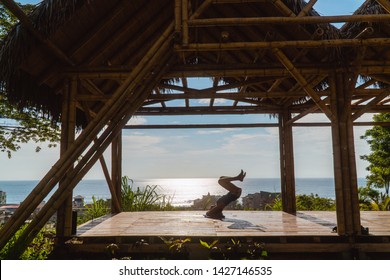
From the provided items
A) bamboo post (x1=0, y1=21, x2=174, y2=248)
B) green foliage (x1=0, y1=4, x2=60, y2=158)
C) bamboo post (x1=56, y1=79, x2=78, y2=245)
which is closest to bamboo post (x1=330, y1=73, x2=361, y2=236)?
bamboo post (x1=0, y1=21, x2=174, y2=248)

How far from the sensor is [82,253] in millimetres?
4414

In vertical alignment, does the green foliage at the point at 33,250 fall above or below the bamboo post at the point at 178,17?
below

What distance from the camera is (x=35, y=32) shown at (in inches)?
163

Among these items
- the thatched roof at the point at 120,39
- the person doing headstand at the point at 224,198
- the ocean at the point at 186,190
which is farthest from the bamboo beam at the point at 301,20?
the ocean at the point at 186,190

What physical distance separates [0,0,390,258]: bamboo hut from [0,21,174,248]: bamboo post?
13mm

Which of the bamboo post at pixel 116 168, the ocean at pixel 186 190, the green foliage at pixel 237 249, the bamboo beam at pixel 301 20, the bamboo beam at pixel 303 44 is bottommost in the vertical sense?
the ocean at pixel 186 190

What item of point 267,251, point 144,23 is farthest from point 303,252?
A: point 144,23

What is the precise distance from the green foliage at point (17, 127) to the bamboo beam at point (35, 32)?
11.2 ft

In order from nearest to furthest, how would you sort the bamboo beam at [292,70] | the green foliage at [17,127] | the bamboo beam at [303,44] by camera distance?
the bamboo beam at [303,44] → the bamboo beam at [292,70] → the green foliage at [17,127]

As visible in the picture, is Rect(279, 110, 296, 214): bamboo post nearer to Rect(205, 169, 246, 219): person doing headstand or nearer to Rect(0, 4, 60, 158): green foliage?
Rect(205, 169, 246, 219): person doing headstand

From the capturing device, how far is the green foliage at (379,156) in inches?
Result: 547

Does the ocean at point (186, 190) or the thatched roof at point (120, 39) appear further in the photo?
the ocean at point (186, 190)

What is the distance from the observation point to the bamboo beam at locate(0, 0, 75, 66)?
3631 mm

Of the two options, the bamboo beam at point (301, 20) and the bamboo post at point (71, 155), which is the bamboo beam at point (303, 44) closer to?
the bamboo beam at point (301, 20)
